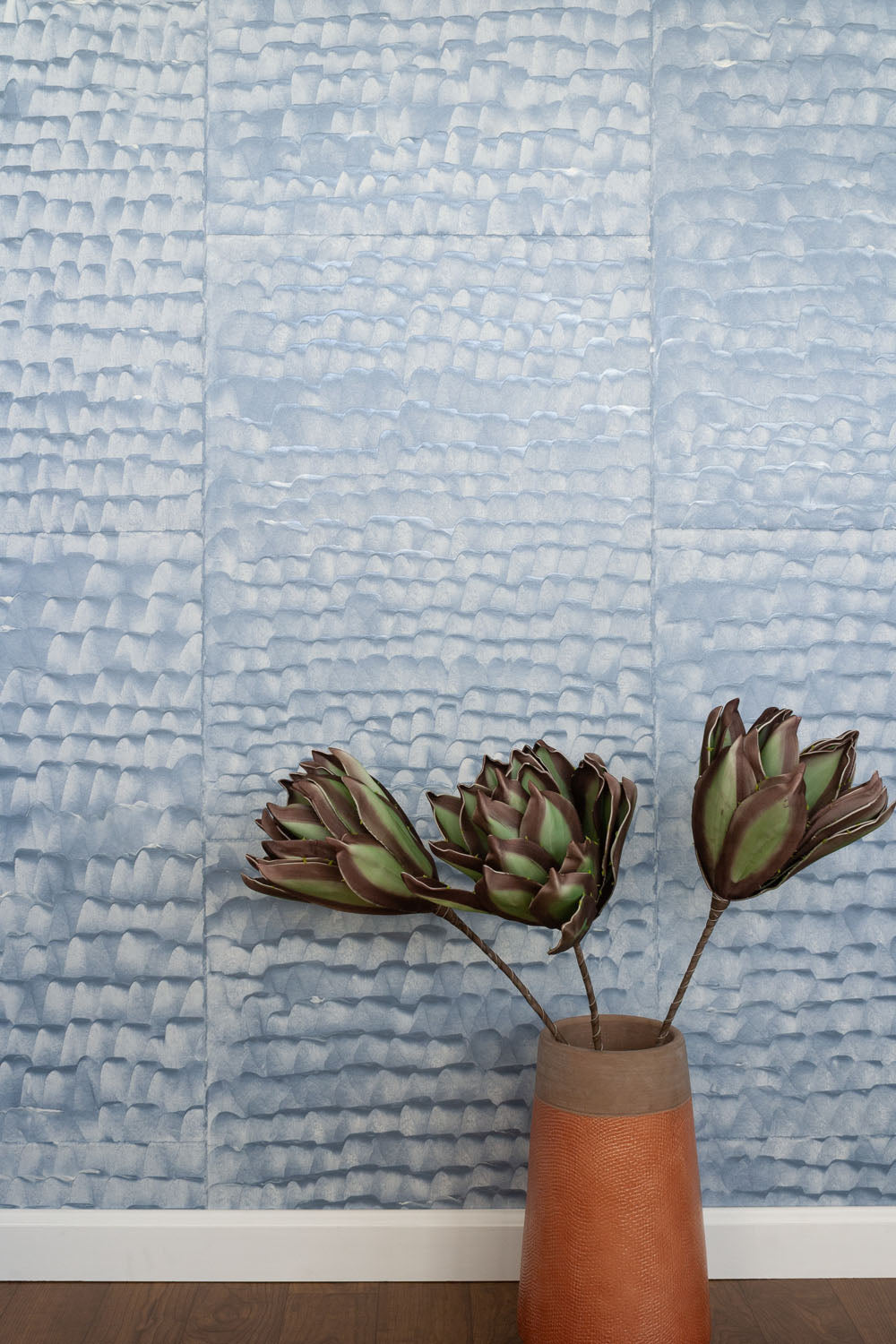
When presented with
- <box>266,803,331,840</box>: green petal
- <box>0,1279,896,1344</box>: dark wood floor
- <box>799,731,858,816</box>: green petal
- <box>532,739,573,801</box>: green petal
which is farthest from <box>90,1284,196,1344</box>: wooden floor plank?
<box>799,731,858,816</box>: green petal

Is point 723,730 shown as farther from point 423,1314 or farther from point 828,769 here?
point 423,1314

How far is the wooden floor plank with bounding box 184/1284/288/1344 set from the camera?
5.31ft

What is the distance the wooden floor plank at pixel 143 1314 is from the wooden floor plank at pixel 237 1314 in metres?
0.02

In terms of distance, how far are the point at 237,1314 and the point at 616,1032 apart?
2.45 ft

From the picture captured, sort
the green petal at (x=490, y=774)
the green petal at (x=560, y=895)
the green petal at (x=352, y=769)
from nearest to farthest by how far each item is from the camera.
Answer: the green petal at (x=560, y=895), the green petal at (x=490, y=774), the green petal at (x=352, y=769)

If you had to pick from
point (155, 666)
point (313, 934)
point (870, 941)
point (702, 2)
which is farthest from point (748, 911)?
point (702, 2)

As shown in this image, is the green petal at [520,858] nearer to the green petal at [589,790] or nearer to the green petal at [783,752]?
the green petal at [589,790]

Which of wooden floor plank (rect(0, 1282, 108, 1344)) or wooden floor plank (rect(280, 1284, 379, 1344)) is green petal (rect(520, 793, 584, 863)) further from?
wooden floor plank (rect(0, 1282, 108, 1344))

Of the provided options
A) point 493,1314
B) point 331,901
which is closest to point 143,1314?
point 493,1314

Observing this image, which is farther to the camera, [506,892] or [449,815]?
[449,815]

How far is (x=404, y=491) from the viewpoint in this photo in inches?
69.5

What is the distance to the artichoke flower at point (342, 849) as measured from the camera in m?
1.44

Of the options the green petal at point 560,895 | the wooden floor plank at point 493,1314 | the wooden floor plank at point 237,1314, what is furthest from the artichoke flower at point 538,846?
the wooden floor plank at point 237,1314

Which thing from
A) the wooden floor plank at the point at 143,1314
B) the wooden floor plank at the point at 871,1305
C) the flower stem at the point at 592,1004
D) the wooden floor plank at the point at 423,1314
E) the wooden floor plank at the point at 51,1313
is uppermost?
the flower stem at the point at 592,1004
